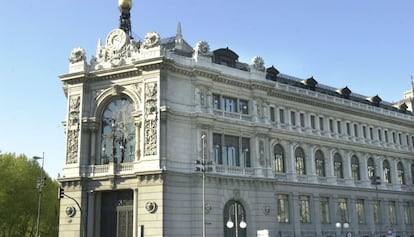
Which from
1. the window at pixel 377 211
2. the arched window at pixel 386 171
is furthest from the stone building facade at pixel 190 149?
the arched window at pixel 386 171

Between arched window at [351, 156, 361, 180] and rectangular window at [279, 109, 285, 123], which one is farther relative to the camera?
arched window at [351, 156, 361, 180]

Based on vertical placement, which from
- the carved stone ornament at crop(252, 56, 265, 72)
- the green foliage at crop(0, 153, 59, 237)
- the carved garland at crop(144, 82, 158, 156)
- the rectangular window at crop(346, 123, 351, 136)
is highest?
the carved stone ornament at crop(252, 56, 265, 72)

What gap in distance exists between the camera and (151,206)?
156ft

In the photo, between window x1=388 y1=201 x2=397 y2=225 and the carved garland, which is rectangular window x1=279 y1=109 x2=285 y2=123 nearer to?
the carved garland

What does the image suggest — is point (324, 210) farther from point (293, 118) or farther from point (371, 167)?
point (371, 167)

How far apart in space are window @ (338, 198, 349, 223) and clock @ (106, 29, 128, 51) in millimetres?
32762

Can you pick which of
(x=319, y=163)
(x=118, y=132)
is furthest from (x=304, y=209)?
(x=118, y=132)

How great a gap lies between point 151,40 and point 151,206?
53.8 ft

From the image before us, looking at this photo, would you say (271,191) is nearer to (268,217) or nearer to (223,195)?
(268,217)

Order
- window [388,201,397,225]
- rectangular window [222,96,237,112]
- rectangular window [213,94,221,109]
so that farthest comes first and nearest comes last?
1. window [388,201,397,225]
2. rectangular window [222,96,237,112]
3. rectangular window [213,94,221,109]

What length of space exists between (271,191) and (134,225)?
15539mm

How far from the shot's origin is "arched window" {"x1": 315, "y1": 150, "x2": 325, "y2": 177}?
6369 centimetres

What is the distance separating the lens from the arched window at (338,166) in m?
65.9

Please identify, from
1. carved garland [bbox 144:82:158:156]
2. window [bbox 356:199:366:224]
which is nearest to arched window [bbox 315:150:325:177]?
window [bbox 356:199:366:224]
